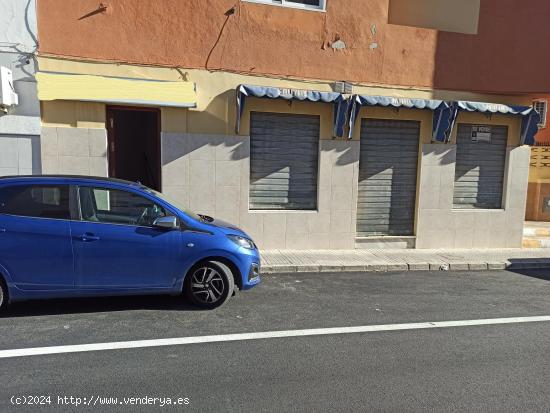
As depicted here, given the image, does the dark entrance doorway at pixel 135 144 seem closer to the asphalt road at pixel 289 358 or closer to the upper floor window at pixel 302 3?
the upper floor window at pixel 302 3

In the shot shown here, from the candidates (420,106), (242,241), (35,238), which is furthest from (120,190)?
(420,106)

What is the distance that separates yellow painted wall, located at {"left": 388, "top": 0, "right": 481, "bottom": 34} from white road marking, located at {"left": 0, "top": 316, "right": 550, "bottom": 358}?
742cm

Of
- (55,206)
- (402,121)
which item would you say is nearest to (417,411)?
(55,206)

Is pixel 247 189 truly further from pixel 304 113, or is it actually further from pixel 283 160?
pixel 304 113

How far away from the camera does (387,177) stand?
32.0 ft

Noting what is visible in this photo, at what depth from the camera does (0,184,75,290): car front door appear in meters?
4.68

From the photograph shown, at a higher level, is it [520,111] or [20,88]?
[520,111]

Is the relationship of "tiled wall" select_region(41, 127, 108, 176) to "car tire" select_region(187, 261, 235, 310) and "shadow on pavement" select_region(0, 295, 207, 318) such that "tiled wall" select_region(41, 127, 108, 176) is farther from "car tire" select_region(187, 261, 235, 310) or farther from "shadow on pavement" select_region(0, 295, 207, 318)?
"car tire" select_region(187, 261, 235, 310)

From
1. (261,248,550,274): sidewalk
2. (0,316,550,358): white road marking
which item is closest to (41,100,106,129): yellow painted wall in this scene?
(261,248,550,274): sidewalk

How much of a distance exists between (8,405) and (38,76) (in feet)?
20.7

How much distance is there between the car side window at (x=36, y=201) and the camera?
477 cm

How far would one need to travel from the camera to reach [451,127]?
30.8 feet

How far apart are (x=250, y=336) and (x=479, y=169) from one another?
8.26 metres

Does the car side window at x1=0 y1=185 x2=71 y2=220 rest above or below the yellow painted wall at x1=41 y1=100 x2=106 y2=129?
below
